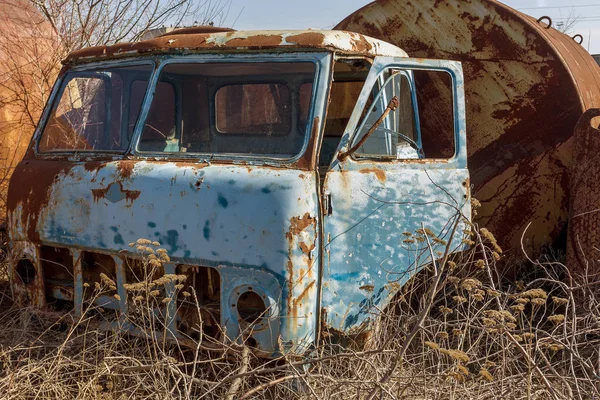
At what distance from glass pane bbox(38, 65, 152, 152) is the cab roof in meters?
0.12

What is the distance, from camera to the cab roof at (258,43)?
11.4 feet

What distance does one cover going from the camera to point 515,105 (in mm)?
5016

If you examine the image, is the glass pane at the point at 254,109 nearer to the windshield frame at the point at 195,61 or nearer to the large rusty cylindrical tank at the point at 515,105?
the windshield frame at the point at 195,61

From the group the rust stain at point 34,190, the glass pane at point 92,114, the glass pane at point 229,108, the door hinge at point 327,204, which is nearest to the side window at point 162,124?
the glass pane at point 229,108

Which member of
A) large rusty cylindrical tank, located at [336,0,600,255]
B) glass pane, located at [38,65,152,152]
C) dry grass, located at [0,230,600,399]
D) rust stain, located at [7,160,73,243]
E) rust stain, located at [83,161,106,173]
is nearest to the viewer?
dry grass, located at [0,230,600,399]

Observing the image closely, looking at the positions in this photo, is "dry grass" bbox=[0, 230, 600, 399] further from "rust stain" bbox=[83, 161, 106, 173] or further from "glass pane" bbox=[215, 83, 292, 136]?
"glass pane" bbox=[215, 83, 292, 136]

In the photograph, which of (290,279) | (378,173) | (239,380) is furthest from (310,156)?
(239,380)

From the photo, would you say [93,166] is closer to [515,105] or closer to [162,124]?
Result: [162,124]

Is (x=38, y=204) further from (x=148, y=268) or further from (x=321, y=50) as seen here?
(x=321, y=50)

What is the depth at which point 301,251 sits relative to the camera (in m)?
3.16

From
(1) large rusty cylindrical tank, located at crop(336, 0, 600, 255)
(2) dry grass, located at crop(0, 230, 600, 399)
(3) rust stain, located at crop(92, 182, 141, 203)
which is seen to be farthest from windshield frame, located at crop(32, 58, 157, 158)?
(1) large rusty cylindrical tank, located at crop(336, 0, 600, 255)

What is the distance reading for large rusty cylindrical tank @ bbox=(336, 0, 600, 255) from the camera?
4855mm

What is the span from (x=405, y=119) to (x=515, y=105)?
46.6 inches

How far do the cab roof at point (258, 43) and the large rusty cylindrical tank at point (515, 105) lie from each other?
1380mm
